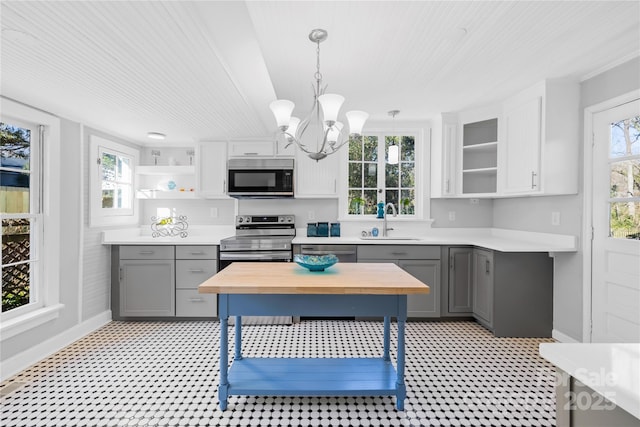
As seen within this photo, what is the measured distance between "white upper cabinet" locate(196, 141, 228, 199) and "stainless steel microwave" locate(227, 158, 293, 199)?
0.80 feet

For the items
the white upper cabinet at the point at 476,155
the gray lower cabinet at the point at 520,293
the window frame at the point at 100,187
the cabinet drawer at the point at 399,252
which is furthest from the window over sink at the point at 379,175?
the window frame at the point at 100,187

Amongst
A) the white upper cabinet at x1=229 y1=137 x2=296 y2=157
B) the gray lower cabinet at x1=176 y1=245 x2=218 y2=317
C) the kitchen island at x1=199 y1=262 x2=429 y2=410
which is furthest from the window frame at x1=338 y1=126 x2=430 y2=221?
the kitchen island at x1=199 y1=262 x2=429 y2=410

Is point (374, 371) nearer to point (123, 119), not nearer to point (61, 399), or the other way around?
point (61, 399)

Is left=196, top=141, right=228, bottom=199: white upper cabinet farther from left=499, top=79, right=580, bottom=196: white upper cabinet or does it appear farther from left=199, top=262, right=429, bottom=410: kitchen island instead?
left=499, top=79, right=580, bottom=196: white upper cabinet

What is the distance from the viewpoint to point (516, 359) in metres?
2.60

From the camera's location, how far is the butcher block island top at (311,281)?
172cm

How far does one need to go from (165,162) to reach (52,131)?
146cm

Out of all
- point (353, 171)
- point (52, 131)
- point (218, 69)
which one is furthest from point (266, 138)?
point (52, 131)

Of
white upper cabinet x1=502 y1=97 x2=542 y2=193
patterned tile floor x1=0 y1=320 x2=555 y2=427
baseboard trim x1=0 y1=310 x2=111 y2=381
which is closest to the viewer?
patterned tile floor x1=0 y1=320 x2=555 y2=427

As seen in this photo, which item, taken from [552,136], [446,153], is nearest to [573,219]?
[552,136]

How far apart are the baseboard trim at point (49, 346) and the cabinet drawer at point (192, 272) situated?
2.81 feet

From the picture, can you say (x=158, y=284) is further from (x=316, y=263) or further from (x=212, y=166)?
(x=316, y=263)

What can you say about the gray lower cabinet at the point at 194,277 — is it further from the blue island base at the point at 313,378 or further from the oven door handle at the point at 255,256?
the blue island base at the point at 313,378

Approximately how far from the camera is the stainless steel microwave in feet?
12.0
